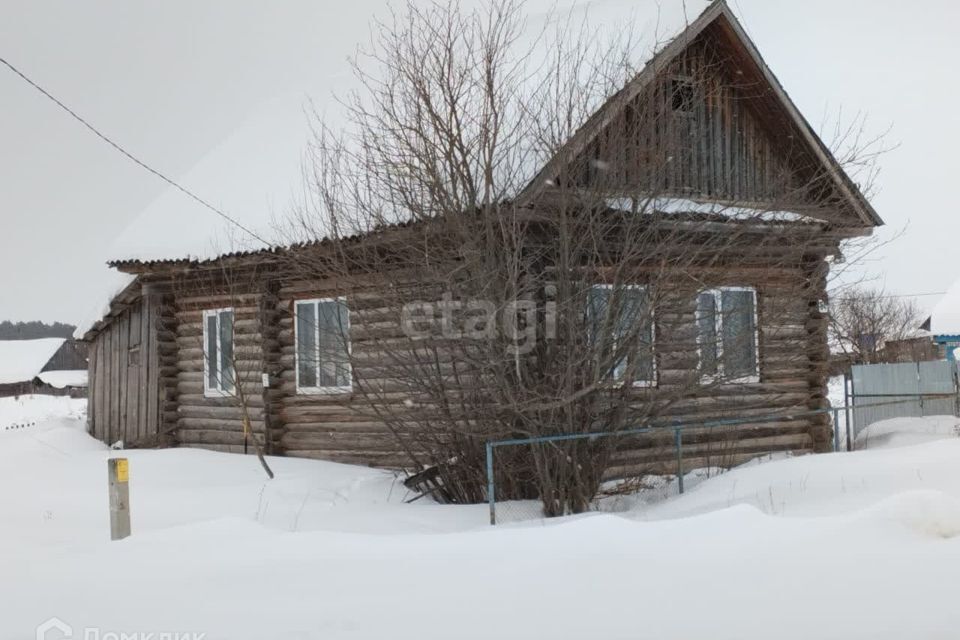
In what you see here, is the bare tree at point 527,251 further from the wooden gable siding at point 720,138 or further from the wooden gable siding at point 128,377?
the wooden gable siding at point 128,377

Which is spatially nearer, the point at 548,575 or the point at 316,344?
the point at 548,575

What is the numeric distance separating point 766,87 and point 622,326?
5548 mm

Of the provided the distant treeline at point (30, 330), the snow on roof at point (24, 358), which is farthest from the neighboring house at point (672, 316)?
the distant treeline at point (30, 330)

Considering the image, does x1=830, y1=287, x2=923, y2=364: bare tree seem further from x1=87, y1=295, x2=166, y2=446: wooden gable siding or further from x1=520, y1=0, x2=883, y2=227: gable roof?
x1=87, y1=295, x2=166, y2=446: wooden gable siding

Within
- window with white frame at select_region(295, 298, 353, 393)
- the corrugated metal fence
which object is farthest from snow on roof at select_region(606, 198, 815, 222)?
the corrugated metal fence

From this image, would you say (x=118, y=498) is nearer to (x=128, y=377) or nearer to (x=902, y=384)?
(x=128, y=377)

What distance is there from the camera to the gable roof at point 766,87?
9.10 m

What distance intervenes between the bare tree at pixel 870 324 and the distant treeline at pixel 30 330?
328 ft

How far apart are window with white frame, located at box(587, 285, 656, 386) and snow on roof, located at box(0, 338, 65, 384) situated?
6831 centimetres

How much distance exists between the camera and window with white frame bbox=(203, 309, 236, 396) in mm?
14766

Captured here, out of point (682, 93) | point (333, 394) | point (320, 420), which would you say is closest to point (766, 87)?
point (682, 93)

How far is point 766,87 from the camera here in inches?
496

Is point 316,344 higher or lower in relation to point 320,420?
higher

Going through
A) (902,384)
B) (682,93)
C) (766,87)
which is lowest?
(902,384)
